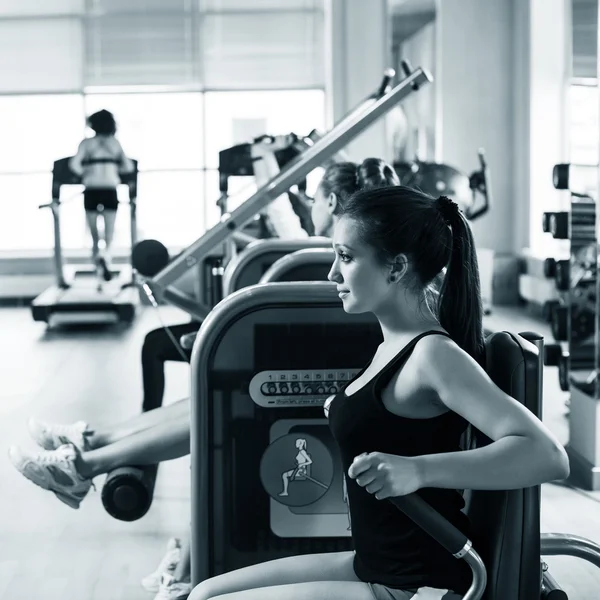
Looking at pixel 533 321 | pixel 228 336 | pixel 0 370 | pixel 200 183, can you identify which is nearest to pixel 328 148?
pixel 228 336

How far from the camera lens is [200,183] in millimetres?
9586

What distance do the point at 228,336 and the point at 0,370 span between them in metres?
4.08

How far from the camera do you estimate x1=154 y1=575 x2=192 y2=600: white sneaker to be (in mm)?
2410

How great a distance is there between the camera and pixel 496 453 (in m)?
1.18

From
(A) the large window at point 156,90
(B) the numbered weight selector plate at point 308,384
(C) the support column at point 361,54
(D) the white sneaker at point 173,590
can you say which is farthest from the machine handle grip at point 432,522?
(A) the large window at point 156,90

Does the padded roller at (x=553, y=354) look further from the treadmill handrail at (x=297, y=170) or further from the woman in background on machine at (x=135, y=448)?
the treadmill handrail at (x=297, y=170)

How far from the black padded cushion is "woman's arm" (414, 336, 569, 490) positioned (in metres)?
0.12

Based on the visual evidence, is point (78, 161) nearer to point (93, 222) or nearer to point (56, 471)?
point (93, 222)

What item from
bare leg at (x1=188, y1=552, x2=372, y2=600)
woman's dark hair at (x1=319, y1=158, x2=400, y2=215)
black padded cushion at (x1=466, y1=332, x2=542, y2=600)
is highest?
woman's dark hair at (x1=319, y1=158, x2=400, y2=215)

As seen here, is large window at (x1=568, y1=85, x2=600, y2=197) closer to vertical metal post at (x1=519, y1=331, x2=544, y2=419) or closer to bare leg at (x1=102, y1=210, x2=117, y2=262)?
vertical metal post at (x1=519, y1=331, x2=544, y2=419)

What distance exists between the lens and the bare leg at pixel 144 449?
2.74 meters

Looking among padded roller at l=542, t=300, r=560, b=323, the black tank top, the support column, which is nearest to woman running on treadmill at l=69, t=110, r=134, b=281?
the support column

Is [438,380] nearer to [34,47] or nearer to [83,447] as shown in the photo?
[83,447]

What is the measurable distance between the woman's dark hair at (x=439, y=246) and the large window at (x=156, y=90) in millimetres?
8227
